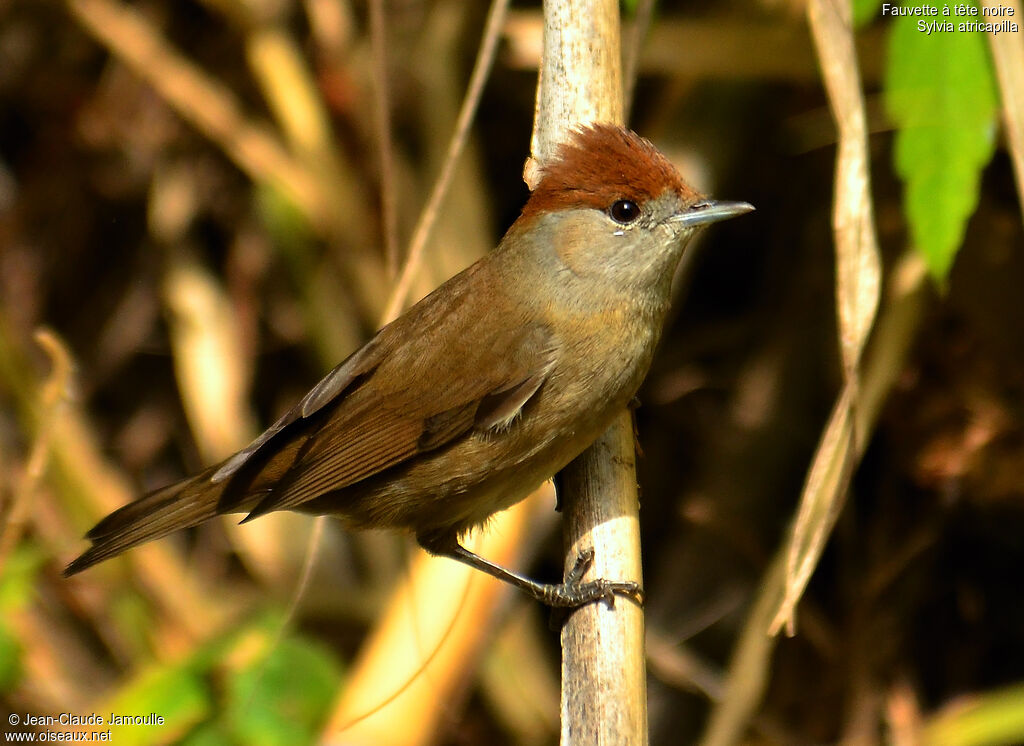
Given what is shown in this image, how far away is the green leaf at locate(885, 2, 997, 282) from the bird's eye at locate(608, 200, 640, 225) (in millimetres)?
613

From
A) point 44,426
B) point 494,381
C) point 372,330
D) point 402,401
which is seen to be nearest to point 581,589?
point 494,381

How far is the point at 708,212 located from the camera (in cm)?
246

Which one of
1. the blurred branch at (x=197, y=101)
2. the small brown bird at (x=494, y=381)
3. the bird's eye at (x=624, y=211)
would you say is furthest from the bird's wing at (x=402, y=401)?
the blurred branch at (x=197, y=101)

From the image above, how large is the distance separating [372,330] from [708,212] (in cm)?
185

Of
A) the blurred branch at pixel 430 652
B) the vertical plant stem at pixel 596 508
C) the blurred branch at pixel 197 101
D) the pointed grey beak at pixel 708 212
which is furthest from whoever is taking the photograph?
the blurred branch at pixel 197 101

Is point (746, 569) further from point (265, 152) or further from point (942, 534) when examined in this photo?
point (265, 152)

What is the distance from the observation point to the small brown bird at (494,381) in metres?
2.47

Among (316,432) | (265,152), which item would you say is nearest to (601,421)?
(316,432)

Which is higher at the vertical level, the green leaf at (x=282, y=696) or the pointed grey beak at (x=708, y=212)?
the pointed grey beak at (x=708, y=212)

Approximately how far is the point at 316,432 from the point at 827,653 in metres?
1.67

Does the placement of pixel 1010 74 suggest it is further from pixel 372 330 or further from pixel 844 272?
pixel 372 330

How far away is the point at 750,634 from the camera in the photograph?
115 inches

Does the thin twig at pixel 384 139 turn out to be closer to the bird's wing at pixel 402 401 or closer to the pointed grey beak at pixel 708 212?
the bird's wing at pixel 402 401

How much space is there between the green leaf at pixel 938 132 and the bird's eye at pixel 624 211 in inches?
24.1
